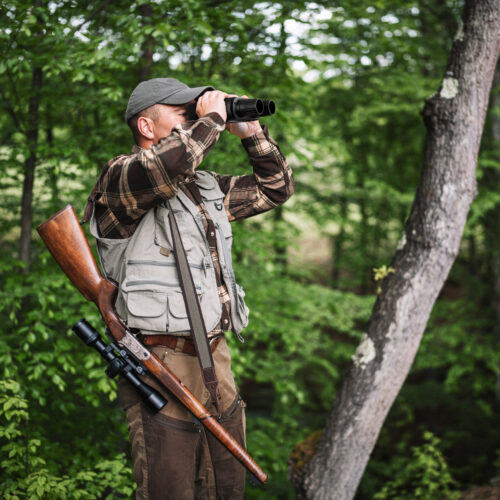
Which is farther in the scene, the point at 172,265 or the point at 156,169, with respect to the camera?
the point at 172,265

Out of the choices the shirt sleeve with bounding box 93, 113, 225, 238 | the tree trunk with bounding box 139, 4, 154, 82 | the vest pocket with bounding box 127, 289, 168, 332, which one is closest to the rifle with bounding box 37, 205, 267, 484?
the vest pocket with bounding box 127, 289, 168, 332

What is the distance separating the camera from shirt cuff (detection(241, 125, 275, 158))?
2.26m

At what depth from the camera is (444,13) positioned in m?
7.32

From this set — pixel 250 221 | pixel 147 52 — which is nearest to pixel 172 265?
pixel 147 52

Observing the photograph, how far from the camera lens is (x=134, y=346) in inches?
79.0

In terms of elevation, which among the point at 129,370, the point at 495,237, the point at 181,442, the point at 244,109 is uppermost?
the point at 244,109

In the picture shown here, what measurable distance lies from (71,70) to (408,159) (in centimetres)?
764

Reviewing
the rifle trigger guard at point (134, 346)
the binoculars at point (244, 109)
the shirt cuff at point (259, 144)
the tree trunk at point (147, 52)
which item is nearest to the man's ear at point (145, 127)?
the binoculars at point (244, 109)

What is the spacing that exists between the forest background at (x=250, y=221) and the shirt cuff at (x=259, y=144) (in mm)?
1161

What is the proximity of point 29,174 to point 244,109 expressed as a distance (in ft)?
9.01

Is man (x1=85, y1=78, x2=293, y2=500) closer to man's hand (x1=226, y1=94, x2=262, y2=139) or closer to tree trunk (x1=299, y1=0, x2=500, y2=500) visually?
man's hand (x1=226, y1=94, x2=262, y2=139)

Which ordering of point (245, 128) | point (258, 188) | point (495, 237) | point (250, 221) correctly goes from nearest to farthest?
1. point (245, 128)
2. point (258, 188)
3. point (250, 221)
4. point (495, 237)

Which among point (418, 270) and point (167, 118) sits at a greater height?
point (167, 118)

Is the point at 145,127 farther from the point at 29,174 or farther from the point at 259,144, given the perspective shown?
the point at 29,174
